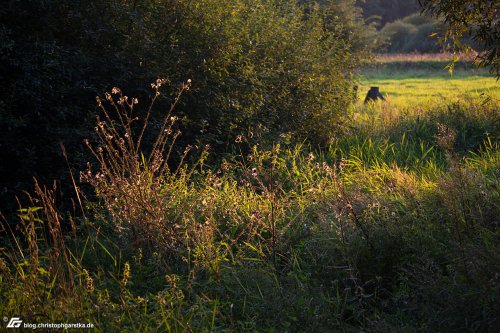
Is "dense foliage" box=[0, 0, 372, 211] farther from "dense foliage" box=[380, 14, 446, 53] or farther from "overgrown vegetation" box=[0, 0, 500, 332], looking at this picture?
"dense foliage" box=[380, 14, 446, 53]

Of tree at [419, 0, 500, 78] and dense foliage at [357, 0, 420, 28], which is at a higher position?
tree at [419, 0, 500, 78]

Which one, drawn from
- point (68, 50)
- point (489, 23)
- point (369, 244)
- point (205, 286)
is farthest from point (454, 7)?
point (68, 50)

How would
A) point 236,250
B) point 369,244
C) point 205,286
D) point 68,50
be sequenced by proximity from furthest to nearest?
point 68,50 < point 236,250 < point 369,244 < point 205,286

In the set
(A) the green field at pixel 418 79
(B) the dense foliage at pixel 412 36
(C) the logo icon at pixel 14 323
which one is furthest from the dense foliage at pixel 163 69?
(B) the dense foliage at pixel 412 36

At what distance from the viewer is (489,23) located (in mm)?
5559

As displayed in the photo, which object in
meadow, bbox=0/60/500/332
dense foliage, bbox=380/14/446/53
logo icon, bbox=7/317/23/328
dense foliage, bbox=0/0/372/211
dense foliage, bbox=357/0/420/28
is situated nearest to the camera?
logo icon, bbox=7/317/23/328

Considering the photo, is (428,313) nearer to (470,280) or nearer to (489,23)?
(470,280)

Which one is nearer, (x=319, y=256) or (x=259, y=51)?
(x=319, y=256)

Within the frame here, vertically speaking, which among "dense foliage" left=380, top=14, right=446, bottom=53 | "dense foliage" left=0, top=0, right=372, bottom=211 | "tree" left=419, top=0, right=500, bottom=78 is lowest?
"dense foliage" left=380, top=14, right=446, bottom=53

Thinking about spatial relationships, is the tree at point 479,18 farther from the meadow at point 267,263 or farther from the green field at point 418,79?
the green field at point 418,79

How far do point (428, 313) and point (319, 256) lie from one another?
1130mm

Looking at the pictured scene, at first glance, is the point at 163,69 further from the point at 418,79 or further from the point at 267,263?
the point at 418,79

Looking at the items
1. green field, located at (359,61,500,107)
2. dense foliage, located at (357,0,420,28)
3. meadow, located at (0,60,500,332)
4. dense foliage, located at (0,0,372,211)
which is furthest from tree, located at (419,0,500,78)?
dense foliage, located at (357,0,420,28)

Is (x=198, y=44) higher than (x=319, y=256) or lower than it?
higher
